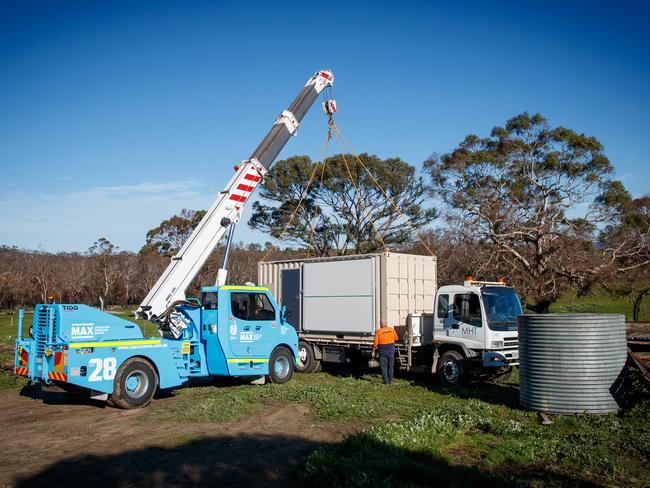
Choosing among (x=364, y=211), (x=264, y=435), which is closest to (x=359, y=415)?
(x=264, y=435)

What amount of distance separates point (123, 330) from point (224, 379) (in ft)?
14.9

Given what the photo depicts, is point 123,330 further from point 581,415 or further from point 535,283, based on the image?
point 535,283

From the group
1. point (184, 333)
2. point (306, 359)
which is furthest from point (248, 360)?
point (306, 359)

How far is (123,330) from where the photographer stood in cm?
1112

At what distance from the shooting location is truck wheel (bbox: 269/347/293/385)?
13.9 m

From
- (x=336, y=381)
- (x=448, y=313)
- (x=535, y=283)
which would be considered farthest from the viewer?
(x=535, y=283)

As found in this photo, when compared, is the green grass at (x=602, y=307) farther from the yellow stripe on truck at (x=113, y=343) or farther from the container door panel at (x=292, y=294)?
the yellow stripe on truck at (x=113, y=343)

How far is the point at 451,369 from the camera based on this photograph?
13.3m

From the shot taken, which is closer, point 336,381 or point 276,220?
point 336,381

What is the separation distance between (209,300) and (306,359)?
4.20 meters

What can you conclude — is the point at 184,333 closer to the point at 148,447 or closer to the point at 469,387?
the point at 148,447

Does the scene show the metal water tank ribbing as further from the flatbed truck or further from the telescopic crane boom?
the telescopic crane boom

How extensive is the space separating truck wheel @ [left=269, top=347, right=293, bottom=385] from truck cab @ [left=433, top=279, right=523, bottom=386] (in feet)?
11.8

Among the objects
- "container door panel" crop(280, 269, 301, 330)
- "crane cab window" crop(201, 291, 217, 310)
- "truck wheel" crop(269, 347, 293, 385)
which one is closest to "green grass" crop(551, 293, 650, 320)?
"container door panel" crop(280, 269, 301, 330)
